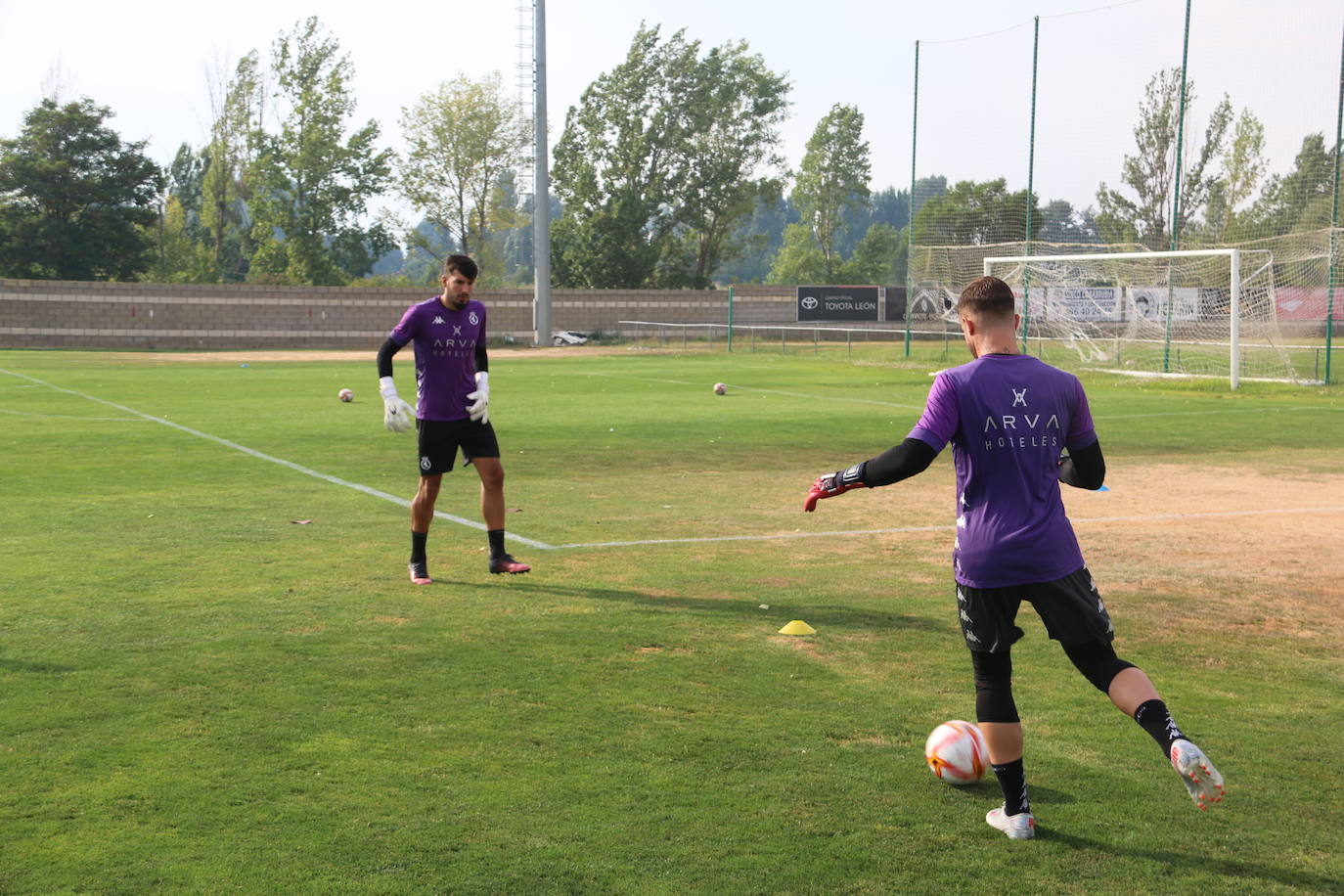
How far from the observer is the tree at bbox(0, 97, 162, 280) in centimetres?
6219

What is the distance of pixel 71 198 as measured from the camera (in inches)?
2494

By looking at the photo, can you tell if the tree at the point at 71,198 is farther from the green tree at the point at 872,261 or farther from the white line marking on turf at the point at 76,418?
the green tree at the point at 872,261

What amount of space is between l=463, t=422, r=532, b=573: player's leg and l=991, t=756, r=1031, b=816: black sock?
15.5ft

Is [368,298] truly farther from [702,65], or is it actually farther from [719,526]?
[719,526]

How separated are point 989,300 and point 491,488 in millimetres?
4985

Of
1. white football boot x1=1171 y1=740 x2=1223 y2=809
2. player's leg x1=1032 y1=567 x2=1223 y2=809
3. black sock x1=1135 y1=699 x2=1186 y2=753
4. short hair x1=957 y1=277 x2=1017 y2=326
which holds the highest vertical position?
short hair x1=957 y1=277 x2=1017 y2=326

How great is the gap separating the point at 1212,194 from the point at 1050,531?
3271 cm

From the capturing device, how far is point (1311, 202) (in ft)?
95.6

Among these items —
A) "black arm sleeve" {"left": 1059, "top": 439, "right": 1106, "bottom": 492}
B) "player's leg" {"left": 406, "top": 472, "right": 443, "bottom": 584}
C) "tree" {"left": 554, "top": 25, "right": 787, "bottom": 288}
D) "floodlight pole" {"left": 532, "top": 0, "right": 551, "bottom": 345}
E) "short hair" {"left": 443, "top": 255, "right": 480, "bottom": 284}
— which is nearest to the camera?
"black arm sleeve" {"left": 1059, "top": 439, "right": 1106, "bottom": 492}

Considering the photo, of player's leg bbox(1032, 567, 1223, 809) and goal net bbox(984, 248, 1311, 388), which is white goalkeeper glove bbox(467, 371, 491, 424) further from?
goal net bbox(984, 248, 1311, 388)

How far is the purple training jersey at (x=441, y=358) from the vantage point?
8641 mm

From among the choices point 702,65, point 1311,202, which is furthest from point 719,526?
point 702,65

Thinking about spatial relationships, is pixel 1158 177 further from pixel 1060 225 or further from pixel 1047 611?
pixel 1047 611

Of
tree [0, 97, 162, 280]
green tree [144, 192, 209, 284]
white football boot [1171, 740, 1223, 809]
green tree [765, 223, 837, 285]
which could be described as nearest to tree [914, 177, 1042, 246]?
white football boot [1171, 740, 1223, 809]
